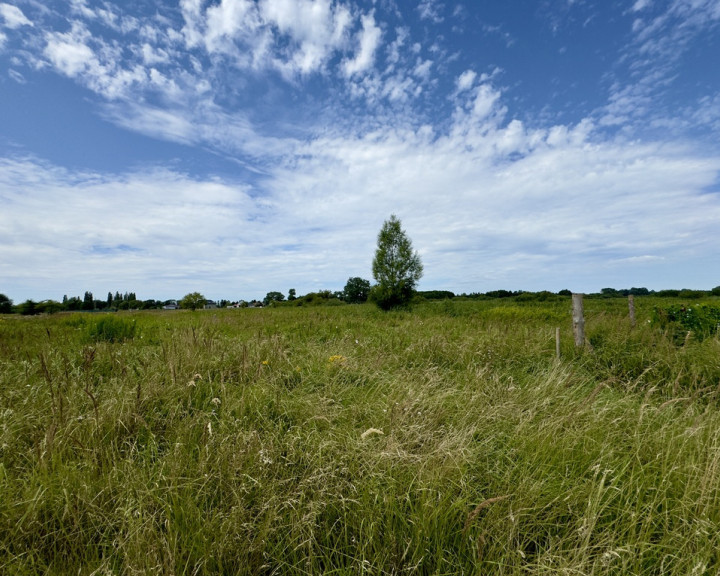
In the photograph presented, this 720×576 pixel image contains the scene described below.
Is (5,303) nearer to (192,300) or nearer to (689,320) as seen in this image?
(192,300)

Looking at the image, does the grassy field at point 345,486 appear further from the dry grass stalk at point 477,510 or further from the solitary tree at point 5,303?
the solitary tree at point 5,303

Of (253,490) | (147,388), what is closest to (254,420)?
(253,490)

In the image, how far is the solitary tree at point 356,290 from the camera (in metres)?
61.7

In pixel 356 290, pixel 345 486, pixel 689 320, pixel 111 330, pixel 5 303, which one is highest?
pixel 356 290

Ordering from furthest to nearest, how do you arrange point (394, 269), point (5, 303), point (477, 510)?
1. point (5, 303)
2. point (394, 269)
3. point (477, 510)

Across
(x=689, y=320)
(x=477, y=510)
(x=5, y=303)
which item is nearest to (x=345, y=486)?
(x=477, y=510)

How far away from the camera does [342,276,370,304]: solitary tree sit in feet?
202

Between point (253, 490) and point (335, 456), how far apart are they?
583 millimetres

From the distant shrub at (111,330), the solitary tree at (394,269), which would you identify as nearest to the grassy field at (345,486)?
the distant shrub at (111,330)

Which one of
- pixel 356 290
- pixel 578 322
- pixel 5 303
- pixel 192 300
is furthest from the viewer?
pixel 356 290

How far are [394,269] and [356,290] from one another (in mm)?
32172

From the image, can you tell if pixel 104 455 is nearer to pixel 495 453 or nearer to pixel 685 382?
→ pixel 495 453

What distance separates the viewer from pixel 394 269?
99.6 feet

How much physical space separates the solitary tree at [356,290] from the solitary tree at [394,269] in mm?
30289
